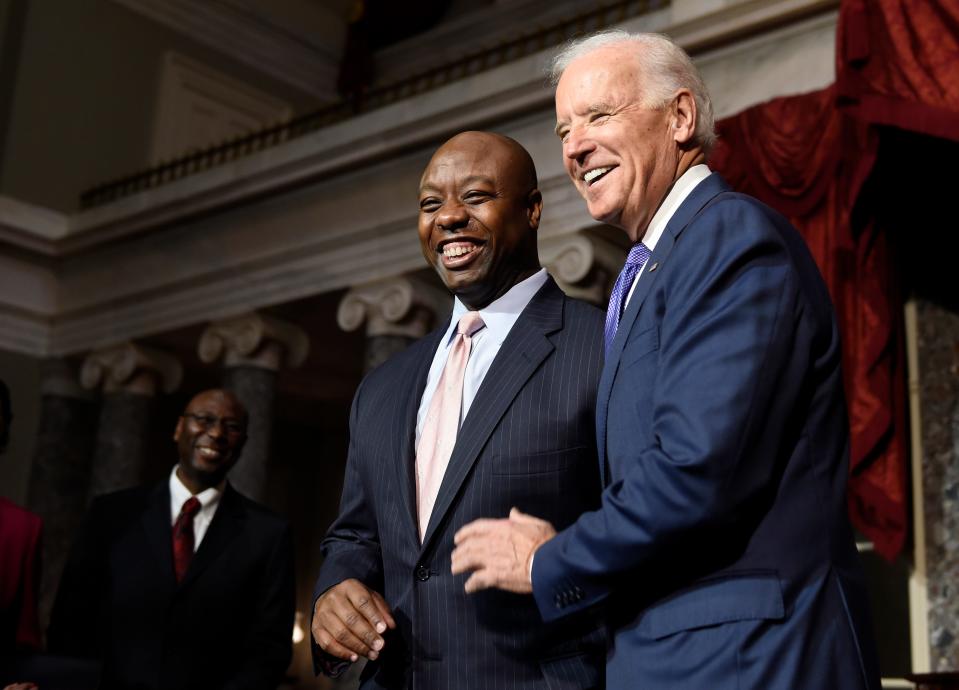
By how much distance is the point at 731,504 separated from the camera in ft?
5.95

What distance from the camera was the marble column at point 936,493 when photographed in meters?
6.61

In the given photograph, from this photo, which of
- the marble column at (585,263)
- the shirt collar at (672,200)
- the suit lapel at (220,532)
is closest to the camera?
the shirt collar at (672,200)

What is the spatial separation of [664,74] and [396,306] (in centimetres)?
721

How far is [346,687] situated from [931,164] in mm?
5025

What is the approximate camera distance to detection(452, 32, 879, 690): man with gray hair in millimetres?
1804

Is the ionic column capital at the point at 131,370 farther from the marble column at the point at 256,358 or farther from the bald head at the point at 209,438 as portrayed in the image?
the bald head at the point at 209,438

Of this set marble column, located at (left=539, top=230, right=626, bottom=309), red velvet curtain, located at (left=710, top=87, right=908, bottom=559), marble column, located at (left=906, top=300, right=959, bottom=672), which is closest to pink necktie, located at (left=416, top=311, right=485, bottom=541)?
red velvet curtain, located at (left=710, top=87, right=908, bottom=559)

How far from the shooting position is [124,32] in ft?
44.1

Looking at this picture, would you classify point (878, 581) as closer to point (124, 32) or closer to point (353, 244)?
point (353, 244)

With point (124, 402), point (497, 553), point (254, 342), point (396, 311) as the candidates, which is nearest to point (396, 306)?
point (396, 311)

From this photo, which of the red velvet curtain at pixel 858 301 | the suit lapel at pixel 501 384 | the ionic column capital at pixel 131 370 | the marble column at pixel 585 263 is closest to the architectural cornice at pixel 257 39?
the ionic column capital at pixel 131 370

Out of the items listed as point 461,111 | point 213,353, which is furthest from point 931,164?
point 213,353

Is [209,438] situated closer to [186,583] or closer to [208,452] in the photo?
[208,452]

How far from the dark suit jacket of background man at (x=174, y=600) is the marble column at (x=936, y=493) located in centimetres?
365
